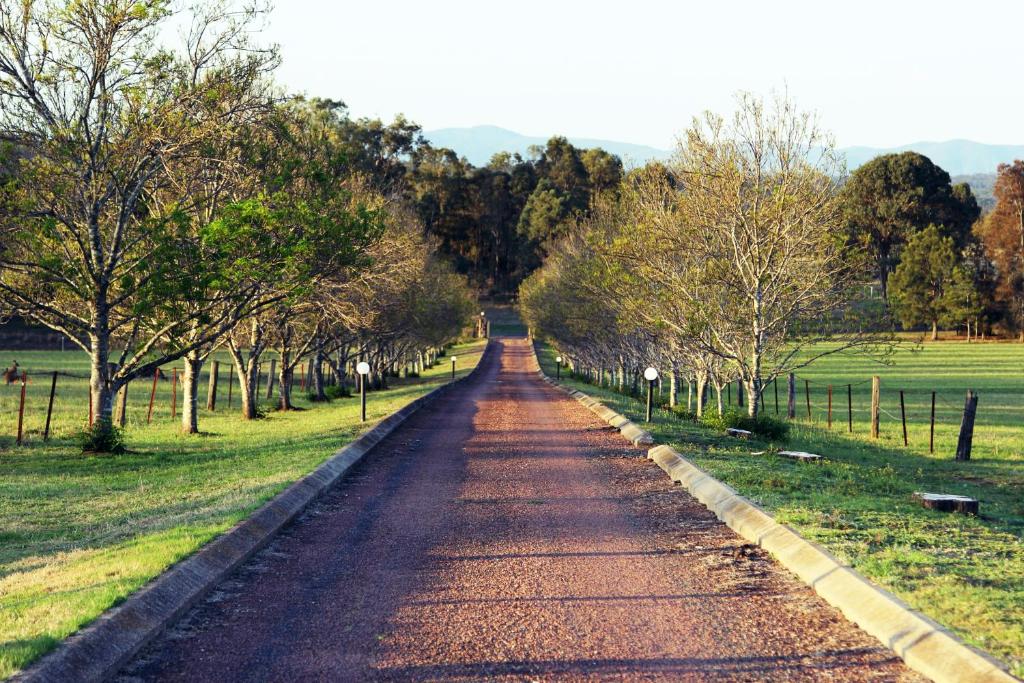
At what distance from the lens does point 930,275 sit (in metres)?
97.0

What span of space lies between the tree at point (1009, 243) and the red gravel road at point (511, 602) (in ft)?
315

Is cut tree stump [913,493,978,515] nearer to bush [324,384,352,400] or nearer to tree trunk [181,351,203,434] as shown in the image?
tree trunk [181,351,203,434]

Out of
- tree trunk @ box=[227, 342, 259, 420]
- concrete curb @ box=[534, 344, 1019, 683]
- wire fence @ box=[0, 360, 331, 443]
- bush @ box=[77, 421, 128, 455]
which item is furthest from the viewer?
tree trunk @ box=[227, 342, 259, 420]

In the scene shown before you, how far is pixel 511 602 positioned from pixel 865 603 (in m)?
2.61

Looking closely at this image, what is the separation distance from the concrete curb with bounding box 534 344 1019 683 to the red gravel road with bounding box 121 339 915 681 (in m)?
0.13

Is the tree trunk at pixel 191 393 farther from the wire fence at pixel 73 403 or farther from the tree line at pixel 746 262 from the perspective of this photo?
the tree line at pixel 746 262

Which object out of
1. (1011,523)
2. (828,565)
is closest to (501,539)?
(828,565)

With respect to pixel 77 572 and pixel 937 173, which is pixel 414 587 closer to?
pixel 77 572

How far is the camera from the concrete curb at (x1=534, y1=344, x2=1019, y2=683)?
5.85 meters

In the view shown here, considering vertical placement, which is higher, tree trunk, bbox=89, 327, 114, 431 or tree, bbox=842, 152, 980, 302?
tree, bbox=842, 152, 980, 302

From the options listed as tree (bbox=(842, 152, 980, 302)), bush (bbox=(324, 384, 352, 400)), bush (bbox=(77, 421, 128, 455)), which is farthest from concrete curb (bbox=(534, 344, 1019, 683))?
tree (bbox=(842, 152, 980, 302))

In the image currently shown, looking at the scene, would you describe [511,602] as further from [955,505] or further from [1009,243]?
[1009,243]

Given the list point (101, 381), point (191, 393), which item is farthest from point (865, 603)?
point (191, 393)

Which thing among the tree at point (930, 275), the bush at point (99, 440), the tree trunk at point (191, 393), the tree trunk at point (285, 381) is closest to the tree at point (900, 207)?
the tree at point (930, 275)
